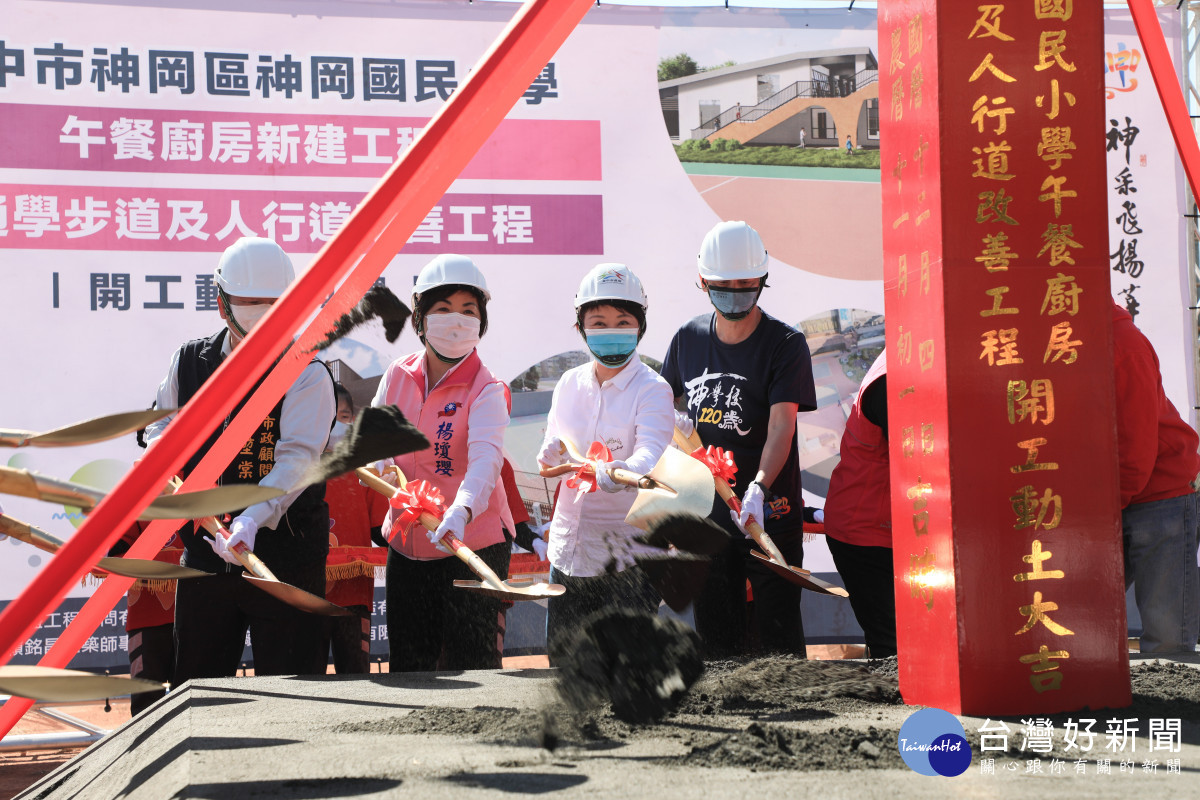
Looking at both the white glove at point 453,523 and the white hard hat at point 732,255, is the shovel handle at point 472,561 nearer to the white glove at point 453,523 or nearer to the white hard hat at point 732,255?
the white glove at point 453,523

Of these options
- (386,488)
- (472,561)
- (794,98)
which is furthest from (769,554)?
(794,98)

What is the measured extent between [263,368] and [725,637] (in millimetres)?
2063

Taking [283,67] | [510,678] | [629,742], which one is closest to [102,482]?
[283,67]

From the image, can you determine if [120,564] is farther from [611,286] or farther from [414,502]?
[611,286]

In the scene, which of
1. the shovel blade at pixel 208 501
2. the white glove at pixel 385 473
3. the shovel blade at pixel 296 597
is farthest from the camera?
the white glove at pixel 385 473

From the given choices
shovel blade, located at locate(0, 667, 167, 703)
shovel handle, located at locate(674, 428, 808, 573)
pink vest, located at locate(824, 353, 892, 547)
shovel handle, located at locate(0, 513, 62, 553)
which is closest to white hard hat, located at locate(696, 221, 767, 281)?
shovel handle, located at locate(674, 428, 808, 573)

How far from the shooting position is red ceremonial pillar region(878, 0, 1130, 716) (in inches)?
79.0

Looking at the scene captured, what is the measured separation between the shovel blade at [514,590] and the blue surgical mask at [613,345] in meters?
0.79

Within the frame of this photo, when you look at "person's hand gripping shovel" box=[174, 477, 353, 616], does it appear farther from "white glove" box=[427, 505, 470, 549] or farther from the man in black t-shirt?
the man in black t-shirt

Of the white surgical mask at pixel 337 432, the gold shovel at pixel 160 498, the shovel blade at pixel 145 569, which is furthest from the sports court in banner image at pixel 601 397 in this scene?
the white surgical mask at pixel 337 432

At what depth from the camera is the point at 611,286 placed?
344 cm

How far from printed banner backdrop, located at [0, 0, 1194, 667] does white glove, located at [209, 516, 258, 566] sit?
209 centimetres

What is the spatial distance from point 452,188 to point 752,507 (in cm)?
244

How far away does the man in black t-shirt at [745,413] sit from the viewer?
3367 mm
